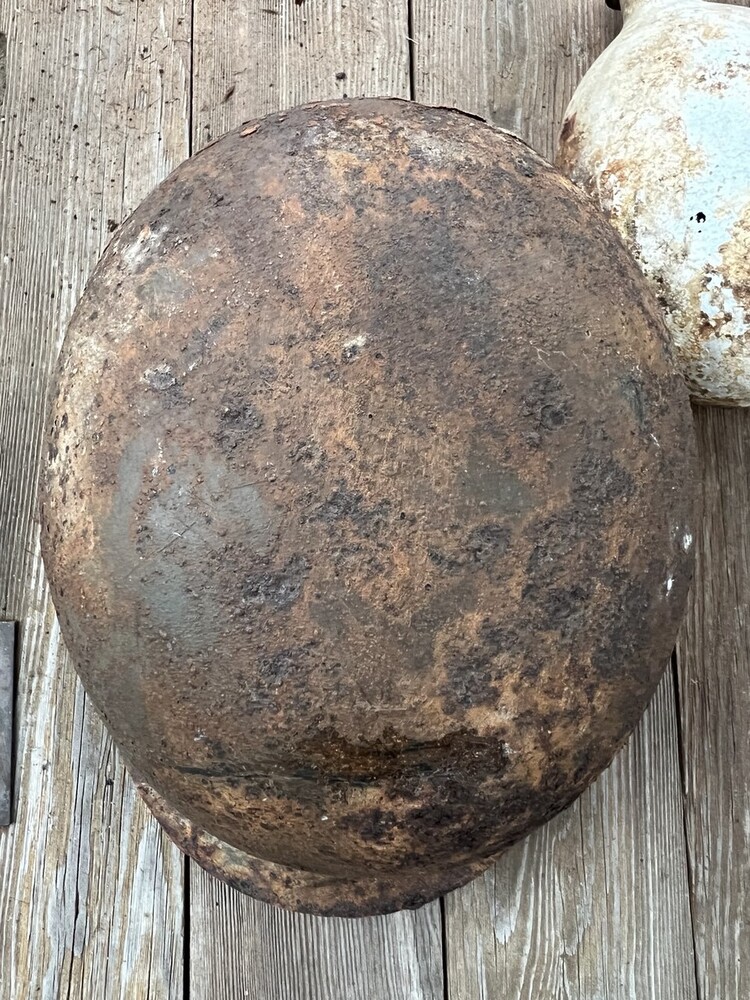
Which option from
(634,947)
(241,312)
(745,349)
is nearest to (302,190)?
(241,312)

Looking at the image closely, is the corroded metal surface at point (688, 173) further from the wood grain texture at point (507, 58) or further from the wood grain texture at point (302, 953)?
the wood grain texture at point (302, 953)

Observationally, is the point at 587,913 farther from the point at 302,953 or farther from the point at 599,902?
the point at 302,953

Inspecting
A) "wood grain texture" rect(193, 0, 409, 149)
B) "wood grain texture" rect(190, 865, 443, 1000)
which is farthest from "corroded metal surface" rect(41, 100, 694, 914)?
"wood grain texture" rect(193, 0, 409, 149)

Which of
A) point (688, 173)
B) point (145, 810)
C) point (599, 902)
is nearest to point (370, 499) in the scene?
point (688, 173)

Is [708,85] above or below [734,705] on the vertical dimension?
above

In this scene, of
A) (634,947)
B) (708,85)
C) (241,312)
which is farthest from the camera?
(634,947)

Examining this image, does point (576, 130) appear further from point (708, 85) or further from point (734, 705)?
point (734, 705)
